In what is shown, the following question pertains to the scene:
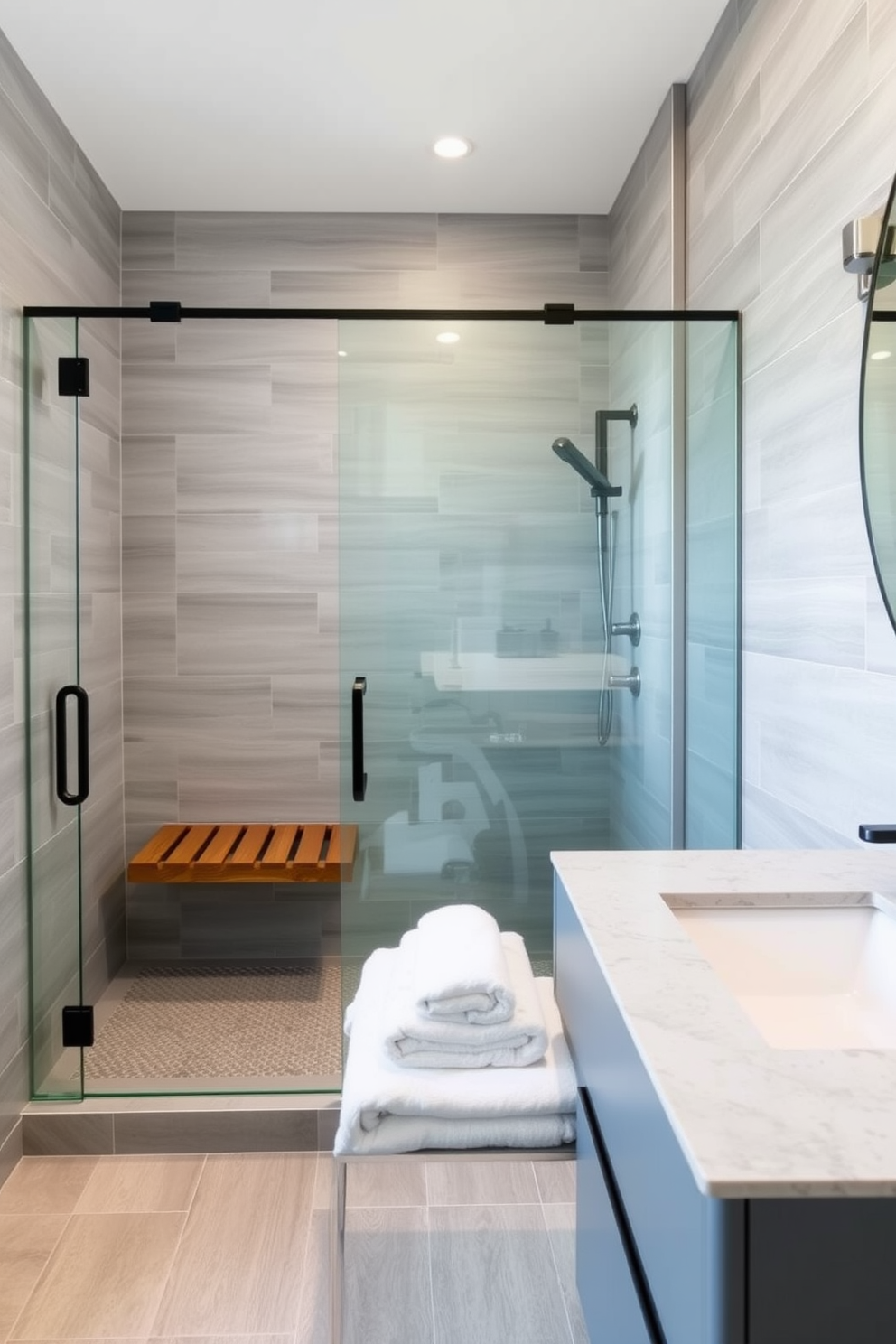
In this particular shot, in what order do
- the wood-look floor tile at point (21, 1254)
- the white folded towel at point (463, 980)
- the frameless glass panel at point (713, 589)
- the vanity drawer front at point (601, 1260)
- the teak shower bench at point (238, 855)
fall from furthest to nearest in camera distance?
the teak shower bench at point (238, 855), the frameless glass panel at point (713, 589), the wood-look floor tile at point (21, 1254), the white folded towel at point (463, 980), the vanity drawer front at point (601, 1260)

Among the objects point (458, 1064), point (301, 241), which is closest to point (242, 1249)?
point (458, 1064)

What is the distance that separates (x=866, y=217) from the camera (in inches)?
53.8

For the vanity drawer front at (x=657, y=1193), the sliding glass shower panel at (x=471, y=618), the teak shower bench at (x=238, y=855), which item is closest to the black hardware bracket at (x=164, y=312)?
the sliding glass shower panel at (x=471, y=618)

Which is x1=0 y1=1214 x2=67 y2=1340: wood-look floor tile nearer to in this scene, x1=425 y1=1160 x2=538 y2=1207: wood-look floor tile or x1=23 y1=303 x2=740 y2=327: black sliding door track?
x1=425 y1=1160 x2=538 y2=1207: wood-look floor tile

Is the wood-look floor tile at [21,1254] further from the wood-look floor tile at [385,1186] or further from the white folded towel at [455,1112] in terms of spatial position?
the white folded towel at [455,1112]

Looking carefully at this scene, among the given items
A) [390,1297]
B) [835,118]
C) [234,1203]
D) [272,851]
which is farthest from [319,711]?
[835,118]

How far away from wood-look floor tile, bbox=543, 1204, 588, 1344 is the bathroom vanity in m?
0.38

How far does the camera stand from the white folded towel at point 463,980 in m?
1.46

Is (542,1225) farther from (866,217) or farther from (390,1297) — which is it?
(866,217)

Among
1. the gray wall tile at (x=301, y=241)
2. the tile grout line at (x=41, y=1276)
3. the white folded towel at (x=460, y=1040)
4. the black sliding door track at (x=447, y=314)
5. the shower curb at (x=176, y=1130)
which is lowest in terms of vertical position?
the tile grout line at (x=41, y=1276)

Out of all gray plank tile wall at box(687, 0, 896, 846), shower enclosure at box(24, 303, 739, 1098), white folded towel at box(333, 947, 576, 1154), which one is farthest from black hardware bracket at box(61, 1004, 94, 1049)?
gray plank tile wall at box(687, 0, 896, 846)

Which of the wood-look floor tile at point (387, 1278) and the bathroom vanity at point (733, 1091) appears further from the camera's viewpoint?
the wood-look floor tile at point (387, 1278)

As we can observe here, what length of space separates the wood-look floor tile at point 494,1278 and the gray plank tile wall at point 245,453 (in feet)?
5.63

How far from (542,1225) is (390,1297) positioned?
14.5 inches
